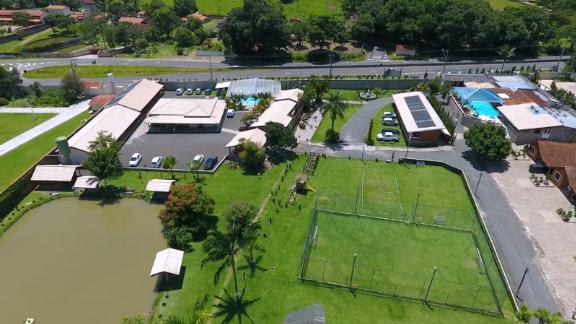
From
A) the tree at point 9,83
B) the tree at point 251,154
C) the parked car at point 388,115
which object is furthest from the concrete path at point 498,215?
the tree at point 9,83

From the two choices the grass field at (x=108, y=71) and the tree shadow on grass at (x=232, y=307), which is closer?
the tree shadow on grass at (x=232, y=307)

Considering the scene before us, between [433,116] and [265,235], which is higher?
[433,116]

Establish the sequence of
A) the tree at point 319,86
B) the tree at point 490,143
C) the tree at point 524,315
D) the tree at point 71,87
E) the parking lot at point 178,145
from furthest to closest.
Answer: the tree at point 71,87, the tree at point 319,86, the parking lot at point 178,145, the tree at point 490,143, the tree at point 524,315

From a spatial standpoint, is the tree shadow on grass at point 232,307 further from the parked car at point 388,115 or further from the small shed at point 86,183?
the parked car at point 388,115

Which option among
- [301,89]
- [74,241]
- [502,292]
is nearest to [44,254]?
[74,241]

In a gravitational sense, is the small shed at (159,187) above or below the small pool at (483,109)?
below

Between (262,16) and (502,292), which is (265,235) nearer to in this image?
(502,292)

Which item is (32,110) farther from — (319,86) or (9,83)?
(319,86)
